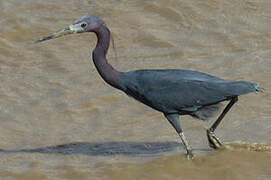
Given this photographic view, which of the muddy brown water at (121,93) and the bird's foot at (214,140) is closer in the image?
the muddy brown water at (121,93)

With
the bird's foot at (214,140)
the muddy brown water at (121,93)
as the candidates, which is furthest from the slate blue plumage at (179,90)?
the muddy brown water at (121,93)

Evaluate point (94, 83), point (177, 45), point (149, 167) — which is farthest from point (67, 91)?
point (149, 167)

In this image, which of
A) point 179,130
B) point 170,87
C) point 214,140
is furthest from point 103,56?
point 214,140

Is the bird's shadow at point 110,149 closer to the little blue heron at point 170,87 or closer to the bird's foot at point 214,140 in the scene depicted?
the bird's foot at point 214,140

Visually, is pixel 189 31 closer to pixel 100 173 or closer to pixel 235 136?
pixel 235 136

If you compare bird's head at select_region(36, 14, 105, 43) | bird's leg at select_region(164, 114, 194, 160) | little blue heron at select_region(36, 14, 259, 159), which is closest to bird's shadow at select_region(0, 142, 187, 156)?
bird's leg at select_region(164, 114, 194, 160)

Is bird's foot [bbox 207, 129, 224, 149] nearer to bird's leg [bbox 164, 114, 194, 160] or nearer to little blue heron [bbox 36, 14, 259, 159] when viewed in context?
little blue heron [bbox 36, 14, 259, 159]

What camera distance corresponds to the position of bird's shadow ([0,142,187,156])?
784cm

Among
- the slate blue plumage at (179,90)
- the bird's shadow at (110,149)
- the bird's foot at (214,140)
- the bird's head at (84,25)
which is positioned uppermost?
the bird's head at (84,25)

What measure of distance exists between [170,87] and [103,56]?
0.79 m

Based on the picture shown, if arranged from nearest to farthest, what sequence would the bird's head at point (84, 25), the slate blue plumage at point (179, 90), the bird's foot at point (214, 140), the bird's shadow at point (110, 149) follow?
Result: the slate blue plumage at point (179, 90), the bird's head at point (84, 25), the bird's foot at point (214, 140), the bird's shadow at point (110, 149)

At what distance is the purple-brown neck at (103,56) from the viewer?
7.38 meters

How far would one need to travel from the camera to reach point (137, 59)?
10.3m

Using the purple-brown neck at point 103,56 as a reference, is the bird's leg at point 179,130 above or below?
below
